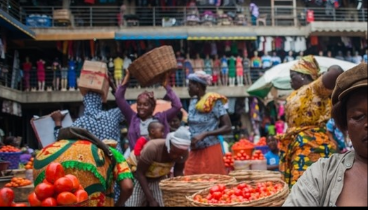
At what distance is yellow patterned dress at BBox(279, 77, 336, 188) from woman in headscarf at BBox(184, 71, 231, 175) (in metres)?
1.17

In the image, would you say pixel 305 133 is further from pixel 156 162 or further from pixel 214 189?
pixel 156 162

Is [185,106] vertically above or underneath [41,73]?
underneath

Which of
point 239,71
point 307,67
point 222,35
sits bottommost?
point 307,67

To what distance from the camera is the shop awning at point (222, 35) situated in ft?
53.7

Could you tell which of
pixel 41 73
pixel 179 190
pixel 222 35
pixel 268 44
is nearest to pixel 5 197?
pixel 179 190

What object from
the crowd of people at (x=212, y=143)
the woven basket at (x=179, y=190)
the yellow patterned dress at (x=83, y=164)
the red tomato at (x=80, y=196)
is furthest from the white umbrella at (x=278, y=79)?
→ the red tomato at (x=80, y=196)

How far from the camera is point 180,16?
18.1 m

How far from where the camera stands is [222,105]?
15.0ft

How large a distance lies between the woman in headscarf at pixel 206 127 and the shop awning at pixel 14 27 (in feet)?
27.9

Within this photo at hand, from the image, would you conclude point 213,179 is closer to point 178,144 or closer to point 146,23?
point 178,144

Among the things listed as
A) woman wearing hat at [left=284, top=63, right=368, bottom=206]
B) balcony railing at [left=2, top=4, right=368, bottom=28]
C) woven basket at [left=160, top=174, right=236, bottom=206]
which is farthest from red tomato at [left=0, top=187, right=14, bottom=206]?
balcony railing at [left=2, top=4, right=368, bottom=28]

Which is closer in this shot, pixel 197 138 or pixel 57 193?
pixel 57 193

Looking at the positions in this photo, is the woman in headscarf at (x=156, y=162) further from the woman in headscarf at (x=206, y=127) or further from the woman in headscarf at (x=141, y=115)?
the woman in headscarf at (x=141, y=115)

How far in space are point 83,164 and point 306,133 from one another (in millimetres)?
1711
